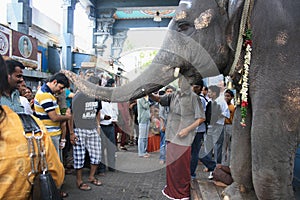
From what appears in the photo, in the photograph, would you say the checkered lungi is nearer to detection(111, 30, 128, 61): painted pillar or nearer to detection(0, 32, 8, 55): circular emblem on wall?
detection(0, 32, 8, 55): circular emblem on wall

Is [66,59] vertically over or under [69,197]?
over

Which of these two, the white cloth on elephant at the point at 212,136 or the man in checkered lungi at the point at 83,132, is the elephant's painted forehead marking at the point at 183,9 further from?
the white cloth on elephant at the point at 212,136

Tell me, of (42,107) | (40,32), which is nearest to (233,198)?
(42,107)

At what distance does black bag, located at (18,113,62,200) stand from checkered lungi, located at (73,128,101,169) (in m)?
3.24

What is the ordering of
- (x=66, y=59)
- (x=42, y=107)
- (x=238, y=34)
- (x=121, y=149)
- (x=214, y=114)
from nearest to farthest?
(x=238, y=34) < (x=42, y=107) < (x=214, y=114) < (x=121, y=149) < (x=66, y=59)

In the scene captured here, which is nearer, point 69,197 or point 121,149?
point 69,197

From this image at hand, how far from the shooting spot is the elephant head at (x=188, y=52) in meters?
2.08

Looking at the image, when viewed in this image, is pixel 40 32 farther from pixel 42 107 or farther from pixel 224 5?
pixel 224 5

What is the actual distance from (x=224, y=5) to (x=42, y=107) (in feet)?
9.44

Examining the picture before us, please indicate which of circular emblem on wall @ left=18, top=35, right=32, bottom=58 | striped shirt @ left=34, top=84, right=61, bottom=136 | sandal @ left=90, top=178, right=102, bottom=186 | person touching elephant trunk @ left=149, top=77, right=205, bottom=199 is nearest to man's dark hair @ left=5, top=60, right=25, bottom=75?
striped shirt @ left=34, top=84, right=61, bottom=136

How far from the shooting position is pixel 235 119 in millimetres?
2354

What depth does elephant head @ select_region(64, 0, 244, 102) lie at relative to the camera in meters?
2.08

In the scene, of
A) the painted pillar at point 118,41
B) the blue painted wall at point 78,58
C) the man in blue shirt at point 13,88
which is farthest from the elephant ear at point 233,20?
the painted pillar at point 118,41

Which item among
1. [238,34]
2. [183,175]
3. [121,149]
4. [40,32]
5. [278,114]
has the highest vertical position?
[40,32]
